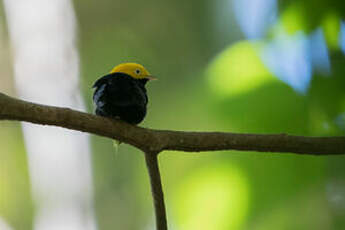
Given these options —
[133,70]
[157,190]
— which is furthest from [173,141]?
[133,70]

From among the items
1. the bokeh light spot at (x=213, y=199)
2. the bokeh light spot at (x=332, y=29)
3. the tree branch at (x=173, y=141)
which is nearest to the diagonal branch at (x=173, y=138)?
→ the tree branch at (x=173, y=141)

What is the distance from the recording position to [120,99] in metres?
1.24

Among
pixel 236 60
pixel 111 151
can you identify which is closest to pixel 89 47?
pixel 111 151

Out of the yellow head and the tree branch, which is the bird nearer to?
the tree branch

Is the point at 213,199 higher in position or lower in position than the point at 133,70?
lower

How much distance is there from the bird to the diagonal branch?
0.11ft

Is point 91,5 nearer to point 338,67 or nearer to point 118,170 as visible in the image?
point 118,170

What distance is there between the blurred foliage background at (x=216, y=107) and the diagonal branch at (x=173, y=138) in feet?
0.15

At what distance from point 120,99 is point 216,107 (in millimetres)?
497

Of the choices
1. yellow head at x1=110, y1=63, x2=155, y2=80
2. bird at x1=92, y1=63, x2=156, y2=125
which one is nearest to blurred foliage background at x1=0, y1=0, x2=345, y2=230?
yellow head at x1=110, y1=63, x2=155, y2=80

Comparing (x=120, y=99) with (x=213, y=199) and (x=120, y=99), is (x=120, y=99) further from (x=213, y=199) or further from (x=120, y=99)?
(x=213, y=199)

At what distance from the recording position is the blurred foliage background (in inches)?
47.7

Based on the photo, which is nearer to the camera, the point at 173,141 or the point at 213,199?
the point at 173,141

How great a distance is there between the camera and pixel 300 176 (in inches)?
52.6
